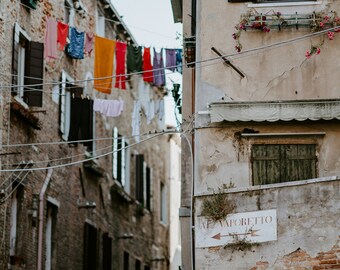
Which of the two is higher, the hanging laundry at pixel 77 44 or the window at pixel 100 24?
the window at pixel 100 24

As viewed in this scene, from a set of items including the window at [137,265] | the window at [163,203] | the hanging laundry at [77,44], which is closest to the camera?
the hanging laundry at [77,44]

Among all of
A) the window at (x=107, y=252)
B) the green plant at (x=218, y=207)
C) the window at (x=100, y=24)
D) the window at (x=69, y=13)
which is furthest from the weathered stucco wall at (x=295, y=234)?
the window at (x=100, y=24)

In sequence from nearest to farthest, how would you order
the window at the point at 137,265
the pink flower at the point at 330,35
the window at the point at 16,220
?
the pink flower at the point at 330,35 → the window at the point at 16,220 → the window at the point at 137,265

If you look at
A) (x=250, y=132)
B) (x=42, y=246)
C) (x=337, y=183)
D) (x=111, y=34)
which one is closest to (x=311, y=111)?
(x=250, y=132)

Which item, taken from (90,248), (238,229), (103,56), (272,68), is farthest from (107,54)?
(238,229)

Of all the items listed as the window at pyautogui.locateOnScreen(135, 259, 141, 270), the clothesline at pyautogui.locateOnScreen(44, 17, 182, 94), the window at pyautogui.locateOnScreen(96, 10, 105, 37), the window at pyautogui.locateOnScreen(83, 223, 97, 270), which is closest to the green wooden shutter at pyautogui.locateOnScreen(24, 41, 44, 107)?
the clothesline at pyautogui.locateOnScreen(44, 17, 182, 94)

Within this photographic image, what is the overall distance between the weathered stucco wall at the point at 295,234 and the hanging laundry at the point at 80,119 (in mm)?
8094

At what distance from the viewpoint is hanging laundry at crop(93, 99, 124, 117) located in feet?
78.4

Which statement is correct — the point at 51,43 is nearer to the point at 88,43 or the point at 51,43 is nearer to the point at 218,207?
the point at 88,43

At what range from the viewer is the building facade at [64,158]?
22125mm

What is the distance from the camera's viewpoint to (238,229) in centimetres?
1622

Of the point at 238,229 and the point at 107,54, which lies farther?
the point at 107,54

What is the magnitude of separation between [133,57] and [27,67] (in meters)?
2.74

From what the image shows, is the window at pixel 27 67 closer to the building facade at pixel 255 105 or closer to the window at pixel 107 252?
the building facade at pixel 255 105
